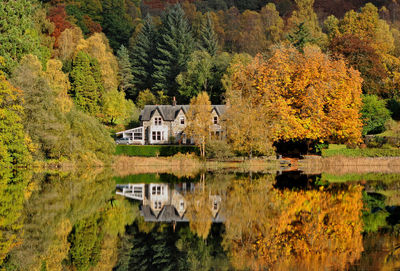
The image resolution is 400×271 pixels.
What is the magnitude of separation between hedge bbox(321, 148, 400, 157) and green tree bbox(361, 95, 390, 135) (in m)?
9.26

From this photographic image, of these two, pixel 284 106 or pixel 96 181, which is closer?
pixel 96 181

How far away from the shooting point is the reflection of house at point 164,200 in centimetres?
2325

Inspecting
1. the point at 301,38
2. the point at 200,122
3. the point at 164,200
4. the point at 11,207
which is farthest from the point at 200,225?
the point at 301,38

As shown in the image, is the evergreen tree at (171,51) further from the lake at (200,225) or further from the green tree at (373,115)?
the lake at (200,225)

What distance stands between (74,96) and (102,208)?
5084cm

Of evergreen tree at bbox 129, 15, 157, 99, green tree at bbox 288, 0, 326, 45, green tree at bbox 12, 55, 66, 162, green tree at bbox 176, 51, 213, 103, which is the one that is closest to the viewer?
green tree at bbox 12, 55, 66, 162

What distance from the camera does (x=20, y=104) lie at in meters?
45.0

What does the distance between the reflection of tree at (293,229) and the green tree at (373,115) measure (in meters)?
33.5

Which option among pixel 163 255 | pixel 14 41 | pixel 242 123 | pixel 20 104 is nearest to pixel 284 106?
pixel 242 123

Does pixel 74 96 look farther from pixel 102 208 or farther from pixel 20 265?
pixel 20 265

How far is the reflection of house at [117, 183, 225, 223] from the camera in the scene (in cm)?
2325

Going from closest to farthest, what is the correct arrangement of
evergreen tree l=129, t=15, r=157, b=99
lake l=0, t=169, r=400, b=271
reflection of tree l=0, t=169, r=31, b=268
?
lake l=0, t=169, r=400, b=271 < reflection of tree l=0, t=169, r=31, b=268 < evergreen tree l=129, t=15, r=157, b=99

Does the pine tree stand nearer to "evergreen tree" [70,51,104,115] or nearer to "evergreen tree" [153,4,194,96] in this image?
"evergreen tree" [153,4,194,96]

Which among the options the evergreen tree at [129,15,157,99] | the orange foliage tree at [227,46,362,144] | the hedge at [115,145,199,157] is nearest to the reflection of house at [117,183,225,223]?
the orange foliage tree at [227,46,362,144]
